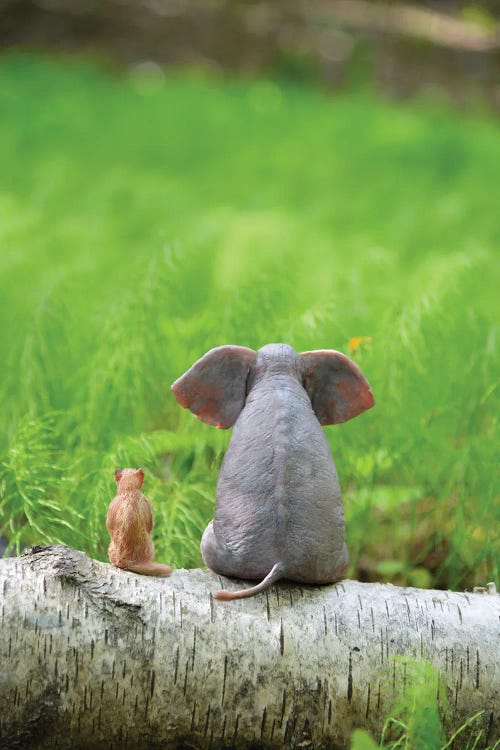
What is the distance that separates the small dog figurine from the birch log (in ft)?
0.14

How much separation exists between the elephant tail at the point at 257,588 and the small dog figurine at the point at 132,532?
15 centimetres

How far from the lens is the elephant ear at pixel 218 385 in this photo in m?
1.96

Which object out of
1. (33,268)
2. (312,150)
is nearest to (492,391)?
(33,268)

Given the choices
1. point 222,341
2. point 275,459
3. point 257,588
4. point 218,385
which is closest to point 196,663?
Answer: point 257,588

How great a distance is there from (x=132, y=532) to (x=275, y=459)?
0.35 meters

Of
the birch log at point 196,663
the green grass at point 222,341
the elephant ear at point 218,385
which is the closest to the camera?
the birch log at point 196,663

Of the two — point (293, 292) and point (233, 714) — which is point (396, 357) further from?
point (233, 714)

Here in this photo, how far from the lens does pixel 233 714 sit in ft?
5.58

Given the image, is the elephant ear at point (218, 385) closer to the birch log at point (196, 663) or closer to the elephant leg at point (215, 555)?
the elephant leg at point (215, 555)

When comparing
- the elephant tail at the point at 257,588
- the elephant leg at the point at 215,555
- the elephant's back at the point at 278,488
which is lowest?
the elephant leg at the point at 215,555

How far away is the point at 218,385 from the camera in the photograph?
1983 mm

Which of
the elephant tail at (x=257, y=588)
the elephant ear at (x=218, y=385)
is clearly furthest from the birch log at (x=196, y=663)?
the elephant ear at (x=218, y=385)

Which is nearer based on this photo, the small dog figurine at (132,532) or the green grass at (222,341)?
the small dog figurine at (132,532)

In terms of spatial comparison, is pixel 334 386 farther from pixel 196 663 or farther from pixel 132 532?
pixel 196 663
